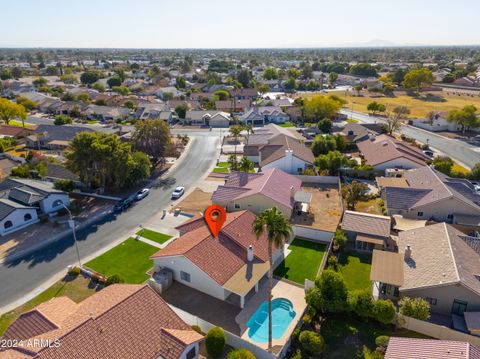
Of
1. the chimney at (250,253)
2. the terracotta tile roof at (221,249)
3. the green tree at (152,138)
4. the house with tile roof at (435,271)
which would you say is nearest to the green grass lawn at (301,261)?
the terracotta tile roof at (221,249)

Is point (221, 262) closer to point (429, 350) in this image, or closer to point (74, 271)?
point (74, 271)

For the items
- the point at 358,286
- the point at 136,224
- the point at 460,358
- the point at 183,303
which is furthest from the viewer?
the point at 136,224

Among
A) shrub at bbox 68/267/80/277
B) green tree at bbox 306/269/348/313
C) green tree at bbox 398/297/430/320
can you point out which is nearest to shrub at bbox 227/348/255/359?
green tree at bbox 306/269/348/313

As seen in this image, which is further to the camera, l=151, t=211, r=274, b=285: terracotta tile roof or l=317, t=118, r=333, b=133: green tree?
l=317, t=118, r=333, b=133: green tree

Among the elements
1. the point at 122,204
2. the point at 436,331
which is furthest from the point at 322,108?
the point at 436,331

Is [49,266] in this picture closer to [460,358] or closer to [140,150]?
[140,150]

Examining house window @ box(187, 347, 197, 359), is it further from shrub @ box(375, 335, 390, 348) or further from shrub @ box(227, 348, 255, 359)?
shrub @ box(375, 335, 390, 348)

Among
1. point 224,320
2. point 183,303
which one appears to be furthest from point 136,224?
point 224,320
